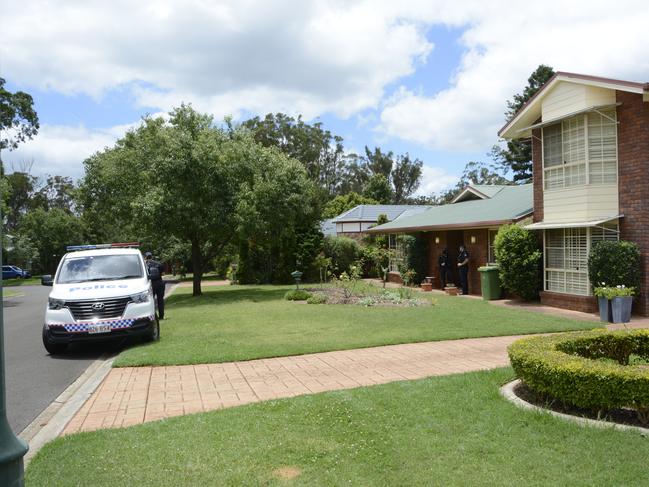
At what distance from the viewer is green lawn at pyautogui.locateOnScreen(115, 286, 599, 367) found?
9.24m

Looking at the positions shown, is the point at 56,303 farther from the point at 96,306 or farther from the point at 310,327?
the point at 310,327

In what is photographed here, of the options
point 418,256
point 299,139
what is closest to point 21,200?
point 299,139

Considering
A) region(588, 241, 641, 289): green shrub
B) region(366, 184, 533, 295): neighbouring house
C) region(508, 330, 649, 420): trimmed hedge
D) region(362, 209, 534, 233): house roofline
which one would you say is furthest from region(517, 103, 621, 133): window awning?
region(508, 330, 649, 420): trimmed hedge

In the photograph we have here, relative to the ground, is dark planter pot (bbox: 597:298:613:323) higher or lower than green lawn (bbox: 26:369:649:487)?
higher

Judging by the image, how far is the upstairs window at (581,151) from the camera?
13.6 metres

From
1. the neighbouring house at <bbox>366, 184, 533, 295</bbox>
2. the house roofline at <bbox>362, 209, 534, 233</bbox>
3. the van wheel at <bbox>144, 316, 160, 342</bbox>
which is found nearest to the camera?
the van wheel at <bbox>144, 316, 160, 342</bbox>

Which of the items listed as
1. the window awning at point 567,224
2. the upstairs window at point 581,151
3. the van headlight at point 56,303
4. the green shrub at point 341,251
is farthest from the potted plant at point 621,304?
the green shrub at point 341,251

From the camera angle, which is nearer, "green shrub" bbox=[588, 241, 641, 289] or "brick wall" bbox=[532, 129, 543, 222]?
"green shrub" bbox=[588, 241, 641, 289]

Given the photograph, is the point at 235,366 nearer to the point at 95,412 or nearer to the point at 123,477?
the point at 95,412

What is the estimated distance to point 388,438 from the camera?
4773 millimetres

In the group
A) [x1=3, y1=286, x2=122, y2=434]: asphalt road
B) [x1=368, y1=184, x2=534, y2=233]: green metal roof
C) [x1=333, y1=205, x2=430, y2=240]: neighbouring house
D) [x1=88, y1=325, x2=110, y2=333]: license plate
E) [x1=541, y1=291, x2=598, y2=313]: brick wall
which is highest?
[x1=333, y1=205, x2=430, y2=240]: neighbouring house

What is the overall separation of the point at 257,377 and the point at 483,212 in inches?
574

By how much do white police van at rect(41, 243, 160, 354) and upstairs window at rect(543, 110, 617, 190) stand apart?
11.1m

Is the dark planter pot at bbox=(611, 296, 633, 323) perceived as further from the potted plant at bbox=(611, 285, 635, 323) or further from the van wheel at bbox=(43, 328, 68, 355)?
the van wheel at bbox=(43, 328, 68, 355)
